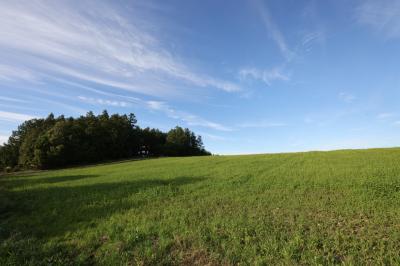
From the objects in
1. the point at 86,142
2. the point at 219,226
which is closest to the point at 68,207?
the point at 219,226

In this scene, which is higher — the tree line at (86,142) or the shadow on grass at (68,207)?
the tree line at (86,142)

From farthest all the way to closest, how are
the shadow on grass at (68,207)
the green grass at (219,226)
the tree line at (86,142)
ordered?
the tree line at (86,142) → the shadow on grass at (68,207) → the green grass at (219,226)

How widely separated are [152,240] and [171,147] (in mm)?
93247

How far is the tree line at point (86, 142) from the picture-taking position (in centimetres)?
7356

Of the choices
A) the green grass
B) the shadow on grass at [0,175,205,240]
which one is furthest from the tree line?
the green grass

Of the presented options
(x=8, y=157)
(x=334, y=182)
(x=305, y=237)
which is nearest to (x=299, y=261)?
(x=305, y=237)

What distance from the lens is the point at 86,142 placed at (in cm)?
8031

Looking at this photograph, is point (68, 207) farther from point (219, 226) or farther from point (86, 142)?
point (86, 142)

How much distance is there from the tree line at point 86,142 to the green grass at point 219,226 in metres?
57.9

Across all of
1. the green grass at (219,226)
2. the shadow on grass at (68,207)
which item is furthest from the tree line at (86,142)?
the green grass at (219,226)

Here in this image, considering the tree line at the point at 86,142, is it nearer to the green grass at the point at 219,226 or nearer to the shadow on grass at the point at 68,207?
the shadow on grass at the point at 68,207

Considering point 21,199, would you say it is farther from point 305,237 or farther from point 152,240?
point 305,237

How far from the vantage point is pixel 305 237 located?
9.95 m

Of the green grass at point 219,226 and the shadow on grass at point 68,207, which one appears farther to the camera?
the shadow on grass at point 68,207
